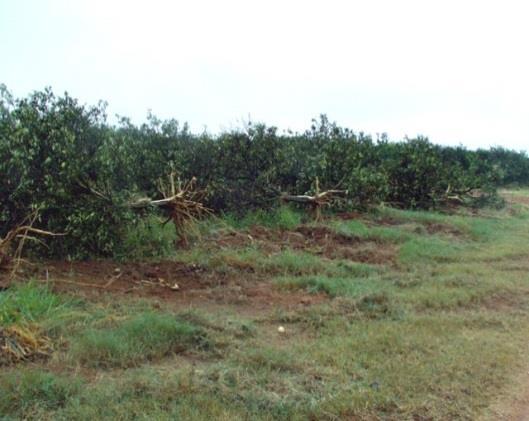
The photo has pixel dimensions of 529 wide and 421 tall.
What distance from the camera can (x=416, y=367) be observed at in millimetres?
4113

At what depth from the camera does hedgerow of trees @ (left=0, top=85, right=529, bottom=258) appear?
669 centimetres

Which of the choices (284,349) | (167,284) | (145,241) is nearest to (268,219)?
(145,241)

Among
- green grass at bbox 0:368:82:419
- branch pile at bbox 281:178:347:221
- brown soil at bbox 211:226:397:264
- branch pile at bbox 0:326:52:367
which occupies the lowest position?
green grass at bbox 0:368:82:419

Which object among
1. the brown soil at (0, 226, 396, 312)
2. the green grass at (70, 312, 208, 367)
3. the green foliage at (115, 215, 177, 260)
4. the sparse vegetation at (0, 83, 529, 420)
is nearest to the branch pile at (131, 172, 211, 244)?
the sparse vegetation at (0, 83, 529, 420)

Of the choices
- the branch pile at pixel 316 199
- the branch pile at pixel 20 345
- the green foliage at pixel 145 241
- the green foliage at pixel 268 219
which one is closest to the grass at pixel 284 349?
the branch pile at pixel 20 345

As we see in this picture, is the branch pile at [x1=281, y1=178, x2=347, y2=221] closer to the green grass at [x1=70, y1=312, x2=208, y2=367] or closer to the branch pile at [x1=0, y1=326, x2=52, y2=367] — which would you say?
the green grass at [x1=70, y1=312, x2=208, y2=367]

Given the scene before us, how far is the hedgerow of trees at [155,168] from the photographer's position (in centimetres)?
669

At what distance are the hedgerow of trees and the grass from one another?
144 centimetres

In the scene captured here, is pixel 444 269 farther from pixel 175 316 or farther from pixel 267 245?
pixel 175 316

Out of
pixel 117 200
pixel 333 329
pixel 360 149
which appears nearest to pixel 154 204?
pixel 117 200

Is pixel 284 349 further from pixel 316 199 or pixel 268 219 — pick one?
pixel 316 199

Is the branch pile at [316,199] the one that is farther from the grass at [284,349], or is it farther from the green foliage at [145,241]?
the grass at [284,349]

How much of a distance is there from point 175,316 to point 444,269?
14.3ft

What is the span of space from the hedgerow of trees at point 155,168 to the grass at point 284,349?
1439 mm
